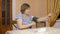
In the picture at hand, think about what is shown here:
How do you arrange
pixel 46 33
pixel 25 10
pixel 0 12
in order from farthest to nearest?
pixel 0 12
pixel 25 10
pixel 46 33

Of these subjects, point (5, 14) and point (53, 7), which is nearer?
point (53, 7)

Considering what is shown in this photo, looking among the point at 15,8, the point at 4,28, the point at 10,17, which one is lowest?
the point at 4,28

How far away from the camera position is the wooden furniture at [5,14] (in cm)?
503

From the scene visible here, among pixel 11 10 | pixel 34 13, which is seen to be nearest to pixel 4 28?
pixel 11 10

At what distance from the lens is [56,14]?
17.2 feet

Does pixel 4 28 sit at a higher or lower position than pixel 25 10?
lower

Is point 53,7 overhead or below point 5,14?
overhead

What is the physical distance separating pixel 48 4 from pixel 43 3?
0.31 metres

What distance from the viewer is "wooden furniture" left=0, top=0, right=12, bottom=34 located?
5.03 m

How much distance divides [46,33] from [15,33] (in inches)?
16.8

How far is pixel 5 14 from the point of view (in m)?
5.13

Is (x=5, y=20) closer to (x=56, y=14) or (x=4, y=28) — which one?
(x=4, y=28)

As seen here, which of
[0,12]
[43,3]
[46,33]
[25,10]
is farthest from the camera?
[43,3]

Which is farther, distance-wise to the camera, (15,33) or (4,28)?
(4,28)
